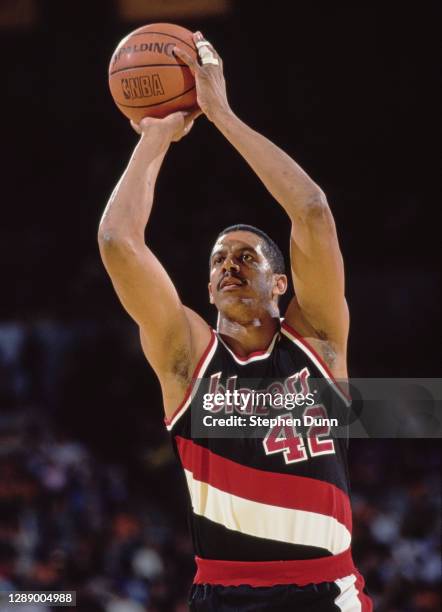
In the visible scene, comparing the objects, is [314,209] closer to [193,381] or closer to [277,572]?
[193,381]

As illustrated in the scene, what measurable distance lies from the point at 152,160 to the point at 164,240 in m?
9.95

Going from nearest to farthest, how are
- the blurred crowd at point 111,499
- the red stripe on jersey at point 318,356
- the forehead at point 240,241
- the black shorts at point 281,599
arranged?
the black shorts at point 281,599 < the red stripe on jersey at point 318,356 < the forehead at point 240,241 < the blurred crowd at point 111,499

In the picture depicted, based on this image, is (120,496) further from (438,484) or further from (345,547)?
(345,547)

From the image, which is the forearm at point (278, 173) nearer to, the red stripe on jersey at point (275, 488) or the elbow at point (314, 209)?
the elbow at point (314, 209)

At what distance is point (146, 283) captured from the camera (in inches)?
144

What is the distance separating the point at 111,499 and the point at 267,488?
7.46 metres

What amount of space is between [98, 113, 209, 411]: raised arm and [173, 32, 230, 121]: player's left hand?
0.31m

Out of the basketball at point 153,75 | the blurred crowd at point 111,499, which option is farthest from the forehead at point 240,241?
the blurred crowd at point 111,499

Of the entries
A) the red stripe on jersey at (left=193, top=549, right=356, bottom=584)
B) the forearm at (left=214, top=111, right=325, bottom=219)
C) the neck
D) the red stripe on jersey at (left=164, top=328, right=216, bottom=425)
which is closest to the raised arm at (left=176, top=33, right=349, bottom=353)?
the forearm at (left=214, top=111, right=325, bottom=219)

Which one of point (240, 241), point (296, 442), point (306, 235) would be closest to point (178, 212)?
point (240, 241)

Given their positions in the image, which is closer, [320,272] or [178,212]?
[320,272]

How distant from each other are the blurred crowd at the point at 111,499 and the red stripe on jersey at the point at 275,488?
498 centimetres

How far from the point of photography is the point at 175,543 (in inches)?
385

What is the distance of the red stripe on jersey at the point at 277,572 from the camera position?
11.5 ft
